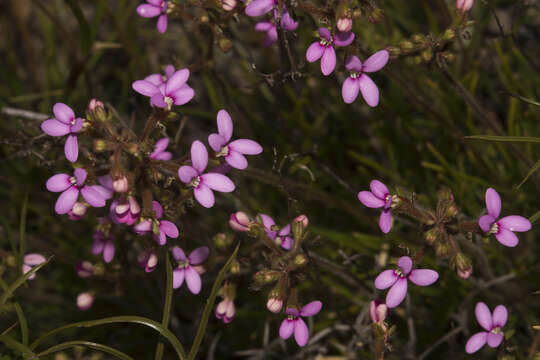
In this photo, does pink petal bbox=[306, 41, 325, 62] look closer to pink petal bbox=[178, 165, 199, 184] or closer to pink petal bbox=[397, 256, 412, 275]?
pink petal bbox=[178, 165, 199, 184]

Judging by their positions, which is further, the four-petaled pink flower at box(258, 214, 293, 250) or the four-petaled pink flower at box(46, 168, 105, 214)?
the four-petaled pink flower at box(258, 214, 293, 250)

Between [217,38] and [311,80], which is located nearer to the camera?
[217,38]

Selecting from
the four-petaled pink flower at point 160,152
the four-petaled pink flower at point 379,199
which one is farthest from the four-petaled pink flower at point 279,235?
the four-petaled pink flower at point 160,152

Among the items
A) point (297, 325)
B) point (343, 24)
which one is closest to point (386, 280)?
point (297, 325)

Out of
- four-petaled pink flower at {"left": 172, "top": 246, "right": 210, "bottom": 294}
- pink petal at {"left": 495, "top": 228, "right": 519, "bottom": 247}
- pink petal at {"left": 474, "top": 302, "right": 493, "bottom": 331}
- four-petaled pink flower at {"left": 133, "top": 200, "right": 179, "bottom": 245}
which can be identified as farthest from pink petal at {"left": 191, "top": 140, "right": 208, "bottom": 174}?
pink petal at {"left": 474, "top": 302, "right": 493, "bottom": 331}

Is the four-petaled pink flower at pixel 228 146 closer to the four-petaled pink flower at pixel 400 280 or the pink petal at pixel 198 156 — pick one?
the pink petal at pixel 198 156

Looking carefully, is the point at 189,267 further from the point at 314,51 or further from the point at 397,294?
the point at 314,51

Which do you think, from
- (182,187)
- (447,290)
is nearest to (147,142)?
(182,187)

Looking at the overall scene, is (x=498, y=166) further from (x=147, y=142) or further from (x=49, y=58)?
(x=49, y=58)
